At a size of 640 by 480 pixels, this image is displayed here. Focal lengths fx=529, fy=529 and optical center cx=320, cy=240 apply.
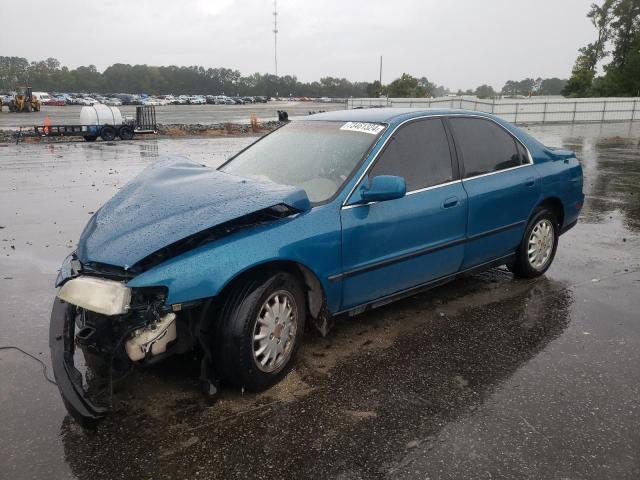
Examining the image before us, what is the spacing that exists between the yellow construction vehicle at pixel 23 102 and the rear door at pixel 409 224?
47.7 m

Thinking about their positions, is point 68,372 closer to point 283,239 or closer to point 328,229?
point 283,239

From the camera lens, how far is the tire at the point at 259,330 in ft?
9.50

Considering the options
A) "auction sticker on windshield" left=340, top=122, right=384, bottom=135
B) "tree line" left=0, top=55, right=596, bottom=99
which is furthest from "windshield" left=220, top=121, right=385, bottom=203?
"tree line" left=0, top=55, right=596, bottom=99

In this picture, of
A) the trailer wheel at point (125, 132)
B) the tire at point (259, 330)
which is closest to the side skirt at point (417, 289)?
the tire at point (259, 330)

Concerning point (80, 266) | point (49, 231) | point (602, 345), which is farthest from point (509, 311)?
point (49, 231)

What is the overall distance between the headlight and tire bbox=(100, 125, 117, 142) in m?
Result: 20.9

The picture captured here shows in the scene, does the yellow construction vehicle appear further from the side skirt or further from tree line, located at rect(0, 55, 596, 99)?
tree line, located at rect(0, 55, 596, 99)

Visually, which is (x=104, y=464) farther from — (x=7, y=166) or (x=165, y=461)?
(x=7, y=166)

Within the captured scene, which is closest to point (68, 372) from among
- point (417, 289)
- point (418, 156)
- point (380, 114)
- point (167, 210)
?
point (167, 210)

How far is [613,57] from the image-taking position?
215ft

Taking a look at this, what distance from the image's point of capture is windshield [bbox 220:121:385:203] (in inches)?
143

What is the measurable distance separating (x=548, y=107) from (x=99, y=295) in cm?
3458

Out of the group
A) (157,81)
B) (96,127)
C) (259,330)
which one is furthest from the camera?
(157,81)

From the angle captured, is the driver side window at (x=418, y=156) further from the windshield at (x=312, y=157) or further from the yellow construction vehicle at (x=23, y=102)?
the yellow construction vehicle at (x=23, y=102)
